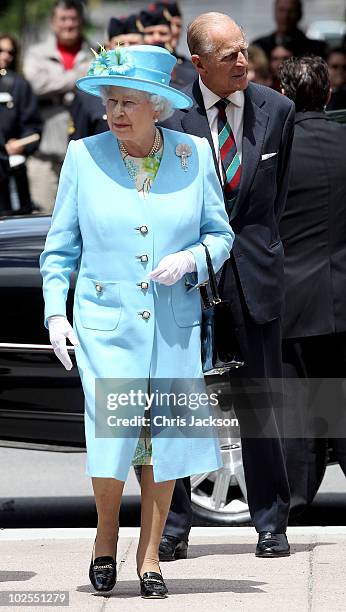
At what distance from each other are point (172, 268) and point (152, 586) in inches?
41.3

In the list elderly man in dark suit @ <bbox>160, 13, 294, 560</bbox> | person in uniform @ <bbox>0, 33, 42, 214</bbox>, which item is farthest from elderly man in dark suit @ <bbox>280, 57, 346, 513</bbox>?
person in uniform @ <bbox>0, 33, 42, 214</bbox>

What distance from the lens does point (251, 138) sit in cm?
594

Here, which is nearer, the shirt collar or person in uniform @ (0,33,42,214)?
the shirt collar

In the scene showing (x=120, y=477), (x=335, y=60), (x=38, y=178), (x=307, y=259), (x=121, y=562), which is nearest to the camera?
(x=120, y=477)

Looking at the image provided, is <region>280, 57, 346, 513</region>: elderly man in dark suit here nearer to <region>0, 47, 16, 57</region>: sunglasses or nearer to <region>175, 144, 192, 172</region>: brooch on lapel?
<region>175, 144, 192, 172</region>: brooch on lapel

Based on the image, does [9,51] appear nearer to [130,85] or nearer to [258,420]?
[258,420]

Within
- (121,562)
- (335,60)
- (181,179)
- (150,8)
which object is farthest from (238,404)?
(335,60)

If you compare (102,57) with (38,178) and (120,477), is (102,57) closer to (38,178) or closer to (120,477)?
(120,477)

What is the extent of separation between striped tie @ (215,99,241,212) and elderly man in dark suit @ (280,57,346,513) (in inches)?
24.1

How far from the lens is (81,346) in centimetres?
521

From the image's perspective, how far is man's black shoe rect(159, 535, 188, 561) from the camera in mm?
5914

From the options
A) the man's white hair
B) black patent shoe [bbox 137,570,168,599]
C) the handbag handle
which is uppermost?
the man's white hair

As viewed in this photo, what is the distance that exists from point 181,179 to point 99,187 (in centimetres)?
29

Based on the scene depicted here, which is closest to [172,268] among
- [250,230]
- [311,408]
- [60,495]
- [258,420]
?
[250,230]
